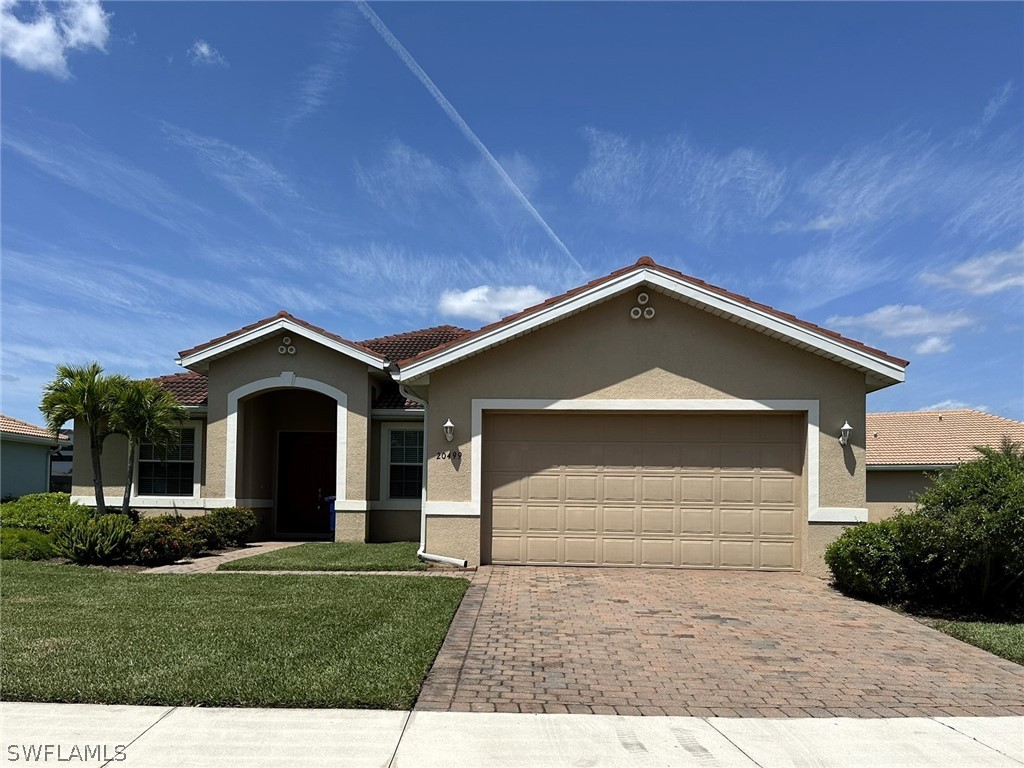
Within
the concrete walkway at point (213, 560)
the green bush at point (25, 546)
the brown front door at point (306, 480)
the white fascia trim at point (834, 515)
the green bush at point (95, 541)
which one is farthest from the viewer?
the brown front door at point (306, 480)

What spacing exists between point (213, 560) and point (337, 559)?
2295 millimetres

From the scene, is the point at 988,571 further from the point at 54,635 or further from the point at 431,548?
the point at 54,635

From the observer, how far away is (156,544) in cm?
1274

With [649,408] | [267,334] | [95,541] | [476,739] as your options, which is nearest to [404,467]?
[267,334]

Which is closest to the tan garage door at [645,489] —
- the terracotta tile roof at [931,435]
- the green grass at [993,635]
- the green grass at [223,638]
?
the green grass at [223,638]

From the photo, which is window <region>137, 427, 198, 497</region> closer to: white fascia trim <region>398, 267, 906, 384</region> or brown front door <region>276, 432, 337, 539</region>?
brown front door <region>276, 432, 337, 539</region>

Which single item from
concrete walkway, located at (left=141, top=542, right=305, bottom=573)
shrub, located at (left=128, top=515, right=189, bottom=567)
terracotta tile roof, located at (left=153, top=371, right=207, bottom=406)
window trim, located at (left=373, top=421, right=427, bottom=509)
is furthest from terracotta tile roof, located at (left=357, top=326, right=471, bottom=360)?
shrub, located at (left=128, top=515, right=189, bottom=567)

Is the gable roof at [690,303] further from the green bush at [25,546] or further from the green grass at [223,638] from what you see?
the green bush at [25,546]

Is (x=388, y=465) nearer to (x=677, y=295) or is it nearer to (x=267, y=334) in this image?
(x=267, y=334)

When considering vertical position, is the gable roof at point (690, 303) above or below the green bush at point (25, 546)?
above

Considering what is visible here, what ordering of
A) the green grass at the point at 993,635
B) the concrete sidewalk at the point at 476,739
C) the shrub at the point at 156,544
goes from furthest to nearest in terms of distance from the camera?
the shrub at the point at 156,544, the green grass at the point at 993,635, the concrete sidewalk at the point at 476,739

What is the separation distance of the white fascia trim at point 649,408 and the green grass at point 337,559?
1.64 metres

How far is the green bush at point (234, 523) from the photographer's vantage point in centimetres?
1465

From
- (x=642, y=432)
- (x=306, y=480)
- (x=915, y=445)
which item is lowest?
(x=306, y=480)
